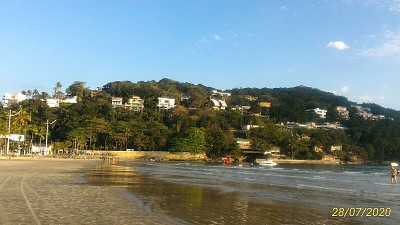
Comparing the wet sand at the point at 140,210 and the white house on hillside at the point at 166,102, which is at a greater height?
the white house on hillside at the point at 166,102

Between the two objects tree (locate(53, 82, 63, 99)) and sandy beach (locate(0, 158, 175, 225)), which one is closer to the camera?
sandy beach (locate(0, 158, 175, 225))

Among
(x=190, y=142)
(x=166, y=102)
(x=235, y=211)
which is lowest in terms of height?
(x=190, y=142)

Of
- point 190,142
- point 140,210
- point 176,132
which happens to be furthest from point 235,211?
point 176,132

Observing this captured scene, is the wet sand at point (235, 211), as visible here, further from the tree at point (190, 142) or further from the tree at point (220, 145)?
the tree at point (220, 145)

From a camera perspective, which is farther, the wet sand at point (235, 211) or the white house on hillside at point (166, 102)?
the white house on hillside at point (166, 102)

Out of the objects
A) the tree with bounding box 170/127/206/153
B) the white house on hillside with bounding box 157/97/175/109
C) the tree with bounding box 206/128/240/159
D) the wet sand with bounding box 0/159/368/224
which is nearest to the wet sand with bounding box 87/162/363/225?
the wet sand with bounding box 0/159/368/224

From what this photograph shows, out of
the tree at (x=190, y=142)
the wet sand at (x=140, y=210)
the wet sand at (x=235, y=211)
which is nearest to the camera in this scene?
the wet sand at (x=140, y=210)

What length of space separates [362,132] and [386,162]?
19.7m

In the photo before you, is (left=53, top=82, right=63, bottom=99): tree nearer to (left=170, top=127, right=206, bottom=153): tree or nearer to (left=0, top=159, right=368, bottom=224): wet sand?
(left=170, top=127, right=206, bottom=153): tree

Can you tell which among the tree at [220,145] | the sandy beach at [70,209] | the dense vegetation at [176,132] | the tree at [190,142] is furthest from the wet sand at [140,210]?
the tree at [220,145]

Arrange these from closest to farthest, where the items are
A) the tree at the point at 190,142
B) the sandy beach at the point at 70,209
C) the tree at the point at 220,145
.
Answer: the sandy beach at the point at 70,209 → the tree at the point at 190,142 → the tree at the point at 220,145

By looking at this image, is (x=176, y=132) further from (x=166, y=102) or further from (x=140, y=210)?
(x=140, y=210)

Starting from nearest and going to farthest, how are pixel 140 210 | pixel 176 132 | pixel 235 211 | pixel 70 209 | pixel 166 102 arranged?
pixel 70 209, pixel 140 210, pixel 235 211, pixel 176 132, pixel 166 102

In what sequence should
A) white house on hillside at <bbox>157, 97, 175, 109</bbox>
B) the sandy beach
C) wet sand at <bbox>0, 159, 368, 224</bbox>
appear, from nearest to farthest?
the sandy beach, wet sand at <bbox>0, 159, 368, 224</bbox>, white house on hillside at <bbox>157, 97, 175, 109</bbox>
